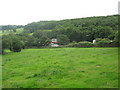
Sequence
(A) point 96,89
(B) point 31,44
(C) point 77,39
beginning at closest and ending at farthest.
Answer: (A) point 96,89 < (B) point 31,44 < (C) point 77,39

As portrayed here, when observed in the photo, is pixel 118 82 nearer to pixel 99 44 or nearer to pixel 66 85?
pixel 66 85

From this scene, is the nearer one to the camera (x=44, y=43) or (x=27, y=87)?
(x=27, y=87)

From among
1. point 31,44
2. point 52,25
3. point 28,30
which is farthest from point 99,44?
point 28,30

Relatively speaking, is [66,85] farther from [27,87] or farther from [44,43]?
[44,43]

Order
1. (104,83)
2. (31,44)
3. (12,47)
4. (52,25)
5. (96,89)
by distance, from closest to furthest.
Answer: (96,89) < (104,83) < (12,47) < (31,44) < (52,25)

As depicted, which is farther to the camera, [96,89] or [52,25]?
[52,25]

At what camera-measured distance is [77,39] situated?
298 ft

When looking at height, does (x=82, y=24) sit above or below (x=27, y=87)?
above

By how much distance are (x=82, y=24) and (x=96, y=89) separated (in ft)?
339

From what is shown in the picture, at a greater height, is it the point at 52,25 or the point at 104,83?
the point at 52,25

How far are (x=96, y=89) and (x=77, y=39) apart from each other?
266ft

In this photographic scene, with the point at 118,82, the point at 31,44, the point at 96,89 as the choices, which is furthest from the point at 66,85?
the point at 31,44

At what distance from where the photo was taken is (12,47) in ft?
178

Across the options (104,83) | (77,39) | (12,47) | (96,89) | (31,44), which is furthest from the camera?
(77,39)
